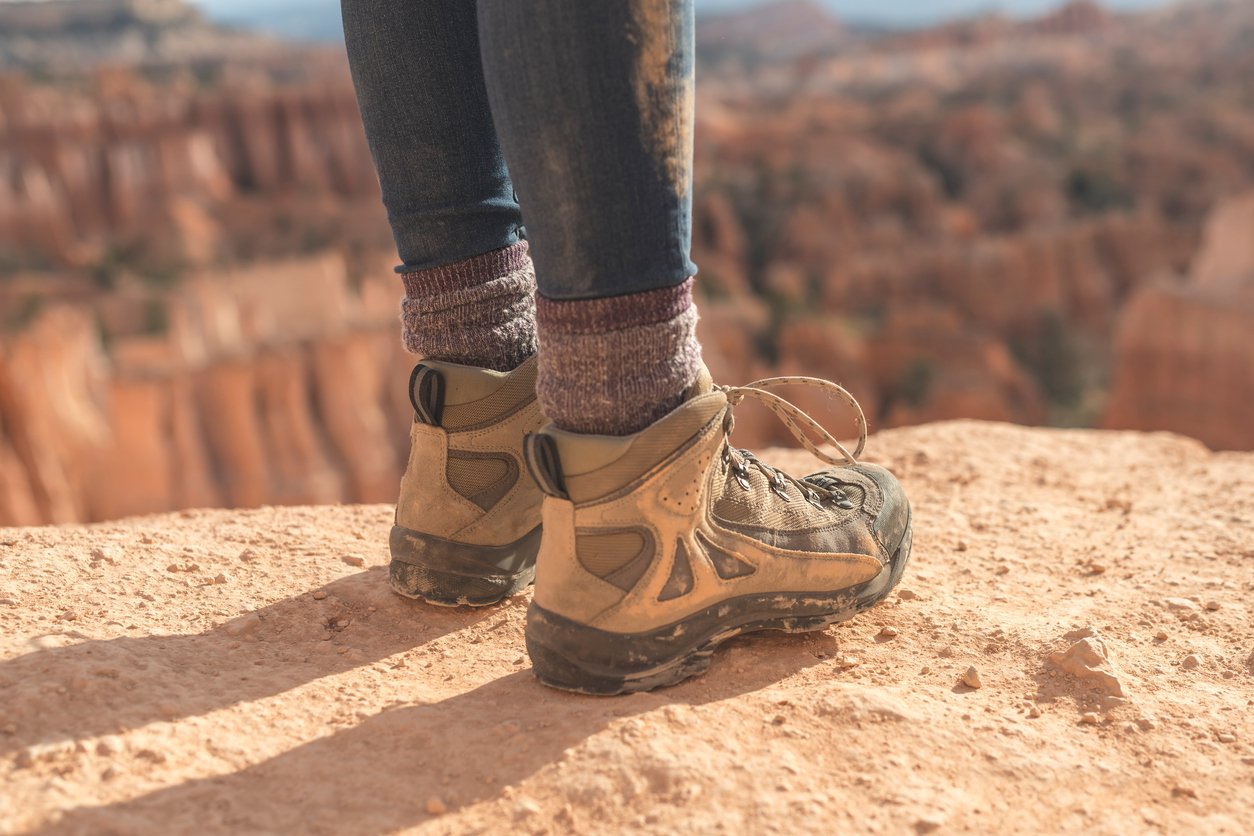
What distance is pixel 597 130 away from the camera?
958mm

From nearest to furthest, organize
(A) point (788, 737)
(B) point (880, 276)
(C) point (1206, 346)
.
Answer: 1. (A) point (788, 737)
2. (C) point (1206, 346)
3. (B) point (880, 276)

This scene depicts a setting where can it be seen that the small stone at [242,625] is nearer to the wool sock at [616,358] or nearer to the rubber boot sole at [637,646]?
the rubber boot sole at [637,646]

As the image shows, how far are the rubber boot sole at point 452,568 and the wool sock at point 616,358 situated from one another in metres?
0.26

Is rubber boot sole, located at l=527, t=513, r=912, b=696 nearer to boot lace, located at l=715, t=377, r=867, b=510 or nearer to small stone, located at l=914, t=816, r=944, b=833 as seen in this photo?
boot lace, located at l=715, t=377, r=867, b=510

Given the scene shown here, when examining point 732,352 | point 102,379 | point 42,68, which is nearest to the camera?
point 102,379

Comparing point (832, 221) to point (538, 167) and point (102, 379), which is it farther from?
point (538, 167)

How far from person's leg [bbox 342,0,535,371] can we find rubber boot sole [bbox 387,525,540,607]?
0.69 feet

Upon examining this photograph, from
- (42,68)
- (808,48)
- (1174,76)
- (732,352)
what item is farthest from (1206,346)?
(808,48)

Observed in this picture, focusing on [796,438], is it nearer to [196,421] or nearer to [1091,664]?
[1091,664]

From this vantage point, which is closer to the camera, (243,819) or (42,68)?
(243,819)

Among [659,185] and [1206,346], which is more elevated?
[659,185]

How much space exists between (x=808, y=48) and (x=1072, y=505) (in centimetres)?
7286

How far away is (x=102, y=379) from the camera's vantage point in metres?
11.4

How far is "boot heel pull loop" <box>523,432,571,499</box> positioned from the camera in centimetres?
107
